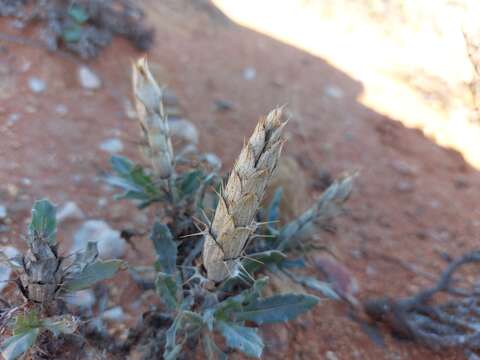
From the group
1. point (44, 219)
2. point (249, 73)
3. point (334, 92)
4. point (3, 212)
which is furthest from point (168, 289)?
point (334, 92)

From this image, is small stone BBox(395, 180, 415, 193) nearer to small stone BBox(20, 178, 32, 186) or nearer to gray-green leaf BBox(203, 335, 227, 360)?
gray-green leaf BBox(203, 335, 227, 360)

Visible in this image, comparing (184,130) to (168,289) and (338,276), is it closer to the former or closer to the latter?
(338,276)

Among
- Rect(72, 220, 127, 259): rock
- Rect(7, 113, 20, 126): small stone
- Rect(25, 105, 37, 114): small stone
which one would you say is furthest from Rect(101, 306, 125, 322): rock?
Rect(25, 105, 37, 114): small stone

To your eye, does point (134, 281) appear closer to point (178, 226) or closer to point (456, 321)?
point (178, 226)

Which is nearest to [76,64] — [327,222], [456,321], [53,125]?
[53,125]

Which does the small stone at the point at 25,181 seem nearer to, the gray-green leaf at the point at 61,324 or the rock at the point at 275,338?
the gray-green leaf at the point at 61,324

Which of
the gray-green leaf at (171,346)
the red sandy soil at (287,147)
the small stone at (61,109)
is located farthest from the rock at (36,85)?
the gray-green leaf at (171,346)
